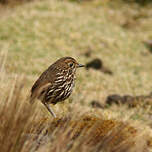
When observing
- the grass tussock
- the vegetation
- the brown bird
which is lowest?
the vegetation

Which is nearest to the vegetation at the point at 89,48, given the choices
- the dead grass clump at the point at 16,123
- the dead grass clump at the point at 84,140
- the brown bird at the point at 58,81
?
the dead grass clump at the point at 84,140

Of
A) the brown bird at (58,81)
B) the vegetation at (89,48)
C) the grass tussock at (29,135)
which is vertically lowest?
the vegetation at (89,48)

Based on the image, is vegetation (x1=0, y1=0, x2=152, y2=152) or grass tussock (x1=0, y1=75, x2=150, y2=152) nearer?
grass tussock (x1=0, y1=75, x2=150, y2=152)

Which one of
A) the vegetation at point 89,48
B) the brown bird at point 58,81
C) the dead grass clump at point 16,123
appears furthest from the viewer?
the vegetation at point 89,48

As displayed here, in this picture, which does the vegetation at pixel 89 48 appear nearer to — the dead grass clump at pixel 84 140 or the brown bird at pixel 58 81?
the dead grass clump at pixel 84 140

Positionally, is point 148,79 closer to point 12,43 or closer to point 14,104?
point 12,43

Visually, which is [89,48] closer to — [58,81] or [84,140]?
[58,81]

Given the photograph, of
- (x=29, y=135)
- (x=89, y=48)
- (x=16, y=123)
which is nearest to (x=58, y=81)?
(x=29, y=135)

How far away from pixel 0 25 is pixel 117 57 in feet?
19.9

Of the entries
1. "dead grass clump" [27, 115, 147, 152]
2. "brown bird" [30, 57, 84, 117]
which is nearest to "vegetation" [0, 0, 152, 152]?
"dead grass clump" [27, 115, 147, 152]

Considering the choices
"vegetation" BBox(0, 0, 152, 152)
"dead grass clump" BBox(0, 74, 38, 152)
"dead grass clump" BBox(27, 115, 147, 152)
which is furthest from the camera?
"vegetation" BBox(0, 0, 152, 152)

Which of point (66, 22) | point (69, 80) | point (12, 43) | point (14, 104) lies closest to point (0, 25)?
point (12, 43)

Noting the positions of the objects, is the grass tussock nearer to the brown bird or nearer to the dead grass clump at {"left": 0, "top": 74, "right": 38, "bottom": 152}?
the dead grass clump at {"left": 0, "top": 74, "right": 38, "bottom": 152}

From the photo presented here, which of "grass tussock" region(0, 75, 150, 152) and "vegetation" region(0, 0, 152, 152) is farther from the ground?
"grass tussock" region(0, 75, 150, 152)
